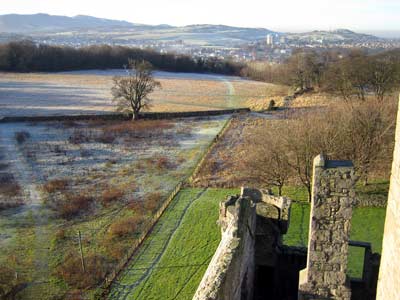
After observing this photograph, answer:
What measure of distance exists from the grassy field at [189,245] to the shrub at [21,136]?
21986mm

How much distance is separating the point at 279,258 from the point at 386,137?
15.4 metres

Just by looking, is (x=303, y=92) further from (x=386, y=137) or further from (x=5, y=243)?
(x=5, y=243)

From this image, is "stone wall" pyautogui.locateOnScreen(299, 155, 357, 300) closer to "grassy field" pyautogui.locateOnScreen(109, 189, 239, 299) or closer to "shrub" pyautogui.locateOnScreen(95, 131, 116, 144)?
"grassy field" pyautogui.locateOnScreen(109, 189, 239, 299)

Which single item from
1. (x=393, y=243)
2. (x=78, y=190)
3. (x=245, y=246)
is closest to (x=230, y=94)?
(x=78, y=190)

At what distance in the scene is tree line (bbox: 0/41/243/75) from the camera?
296 ft

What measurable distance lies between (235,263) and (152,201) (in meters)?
17.5

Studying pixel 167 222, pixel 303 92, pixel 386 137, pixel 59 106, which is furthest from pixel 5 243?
pixel 303 92

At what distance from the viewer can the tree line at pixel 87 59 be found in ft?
296

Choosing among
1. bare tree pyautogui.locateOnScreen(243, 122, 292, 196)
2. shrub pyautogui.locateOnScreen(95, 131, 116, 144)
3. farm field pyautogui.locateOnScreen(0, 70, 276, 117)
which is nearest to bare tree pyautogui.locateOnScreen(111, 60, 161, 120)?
farm field pyautogui.locateOnScreen(0, 70, 276, 117)

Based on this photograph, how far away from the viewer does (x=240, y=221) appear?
10375 millimetres

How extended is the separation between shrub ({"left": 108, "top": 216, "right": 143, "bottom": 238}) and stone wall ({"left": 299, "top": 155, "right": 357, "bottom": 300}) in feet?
47.0

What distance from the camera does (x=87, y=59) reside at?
324 ft

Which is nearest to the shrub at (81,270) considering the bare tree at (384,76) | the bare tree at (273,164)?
the bare tree at (273,164)

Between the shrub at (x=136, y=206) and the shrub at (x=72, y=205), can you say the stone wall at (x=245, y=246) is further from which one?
the shrub at (x=72, y=205)
